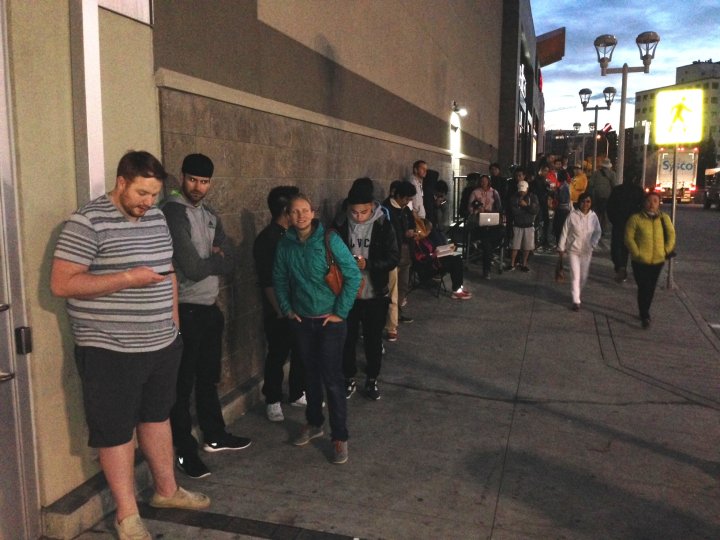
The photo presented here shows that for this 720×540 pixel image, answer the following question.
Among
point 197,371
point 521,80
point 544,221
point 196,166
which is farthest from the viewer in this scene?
point 521,80

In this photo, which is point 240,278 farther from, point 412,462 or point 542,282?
point 542,282

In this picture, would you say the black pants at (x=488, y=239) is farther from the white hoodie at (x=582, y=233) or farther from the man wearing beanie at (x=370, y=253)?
the man wearing beanie at (x=370, y=253)

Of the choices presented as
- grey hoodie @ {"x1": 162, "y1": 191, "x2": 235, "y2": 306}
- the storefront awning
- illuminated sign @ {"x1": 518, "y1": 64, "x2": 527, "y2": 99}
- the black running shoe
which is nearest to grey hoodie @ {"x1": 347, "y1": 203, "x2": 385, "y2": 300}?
the black running shoe

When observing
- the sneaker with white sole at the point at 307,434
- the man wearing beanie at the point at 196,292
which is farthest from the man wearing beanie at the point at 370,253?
the man wearing beanie at the point at 196,292

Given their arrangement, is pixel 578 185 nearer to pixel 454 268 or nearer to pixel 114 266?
pixel 454 268

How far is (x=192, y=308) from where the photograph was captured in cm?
396

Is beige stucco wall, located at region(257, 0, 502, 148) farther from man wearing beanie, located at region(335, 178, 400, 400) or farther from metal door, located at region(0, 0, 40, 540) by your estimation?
metal door, located at region(0, 0, 40, 540)

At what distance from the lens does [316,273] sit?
4.20 metres

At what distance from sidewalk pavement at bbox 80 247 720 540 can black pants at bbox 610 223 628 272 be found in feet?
12.2

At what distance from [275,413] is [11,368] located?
226 cm

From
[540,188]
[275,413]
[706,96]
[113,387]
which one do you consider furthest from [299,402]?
[706,96]

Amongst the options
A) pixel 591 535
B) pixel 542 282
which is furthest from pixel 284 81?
pixel 542 282

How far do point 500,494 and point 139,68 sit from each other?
332cm

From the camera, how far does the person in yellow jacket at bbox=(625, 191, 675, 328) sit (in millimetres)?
7848
